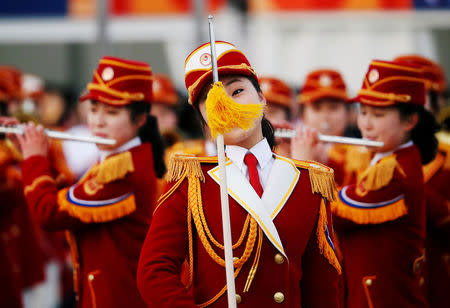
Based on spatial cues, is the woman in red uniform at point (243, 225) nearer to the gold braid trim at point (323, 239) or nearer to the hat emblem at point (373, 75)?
the gold braid trim at point (323, 239)

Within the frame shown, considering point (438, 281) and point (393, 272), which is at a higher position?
point (393, 272)

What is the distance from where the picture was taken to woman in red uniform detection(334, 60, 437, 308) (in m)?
4.26

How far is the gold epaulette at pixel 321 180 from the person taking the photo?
310cm

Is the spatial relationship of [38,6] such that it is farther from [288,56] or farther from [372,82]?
[372,82]

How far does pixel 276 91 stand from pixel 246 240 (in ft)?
13.1

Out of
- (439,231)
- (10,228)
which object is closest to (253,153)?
(439,231)

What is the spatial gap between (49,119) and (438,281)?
24.4 ft

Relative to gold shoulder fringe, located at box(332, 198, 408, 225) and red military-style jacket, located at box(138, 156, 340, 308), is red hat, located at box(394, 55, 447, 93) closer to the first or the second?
gold shoulder fringe, located at box(332, 198, 408, 225)

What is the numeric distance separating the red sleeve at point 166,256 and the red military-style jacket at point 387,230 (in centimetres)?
145

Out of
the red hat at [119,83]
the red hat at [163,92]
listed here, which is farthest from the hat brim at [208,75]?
the red hat at [163,92]

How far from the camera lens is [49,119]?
11.2m

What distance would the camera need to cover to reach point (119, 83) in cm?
462

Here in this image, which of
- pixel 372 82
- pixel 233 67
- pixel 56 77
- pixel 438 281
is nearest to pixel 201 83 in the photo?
pixel 233 67

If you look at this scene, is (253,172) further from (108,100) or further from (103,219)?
(108,100)
